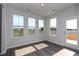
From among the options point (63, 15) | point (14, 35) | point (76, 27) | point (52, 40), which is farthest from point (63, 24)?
point (14, 35)

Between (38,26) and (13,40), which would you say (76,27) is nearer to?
(38,26)

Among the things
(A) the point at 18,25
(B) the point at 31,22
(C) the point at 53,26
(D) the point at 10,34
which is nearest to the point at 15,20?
(A) the point at 18,25

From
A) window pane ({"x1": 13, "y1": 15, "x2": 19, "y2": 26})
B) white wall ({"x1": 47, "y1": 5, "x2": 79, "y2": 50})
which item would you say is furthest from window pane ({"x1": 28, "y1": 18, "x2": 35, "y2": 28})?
white wall ({"x1": 47, "y1": 5, "x2": 79, "y2": 50})

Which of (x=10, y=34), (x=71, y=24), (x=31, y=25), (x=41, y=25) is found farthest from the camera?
(x=41, y=25)

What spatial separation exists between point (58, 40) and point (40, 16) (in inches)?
112

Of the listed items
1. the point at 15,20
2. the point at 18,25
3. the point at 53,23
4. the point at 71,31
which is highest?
the point at 15,20

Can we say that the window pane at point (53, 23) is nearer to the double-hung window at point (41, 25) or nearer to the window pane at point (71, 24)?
the double-hung window at point (41, 25)

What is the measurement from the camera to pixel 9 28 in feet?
15.4

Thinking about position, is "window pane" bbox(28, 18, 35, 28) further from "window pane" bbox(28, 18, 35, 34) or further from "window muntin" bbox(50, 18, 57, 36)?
"window muntin" bbox(50, 18, 57, 36)

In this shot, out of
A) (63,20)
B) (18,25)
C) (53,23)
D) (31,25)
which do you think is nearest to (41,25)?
(53,23)

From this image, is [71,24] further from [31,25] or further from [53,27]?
[31,25]

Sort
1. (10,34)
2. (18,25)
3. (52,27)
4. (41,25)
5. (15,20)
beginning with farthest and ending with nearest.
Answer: (41,25), (52,27), (18,25), (15,20), (10,34)

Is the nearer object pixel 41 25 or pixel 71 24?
pixel 71 24

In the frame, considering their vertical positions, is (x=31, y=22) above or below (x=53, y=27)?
above
